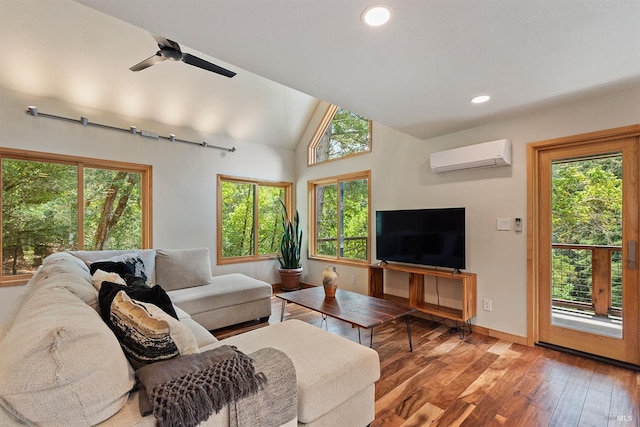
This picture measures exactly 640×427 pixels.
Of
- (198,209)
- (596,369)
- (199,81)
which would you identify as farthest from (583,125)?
(198,209)

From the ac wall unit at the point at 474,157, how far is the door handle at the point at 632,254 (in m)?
1.13

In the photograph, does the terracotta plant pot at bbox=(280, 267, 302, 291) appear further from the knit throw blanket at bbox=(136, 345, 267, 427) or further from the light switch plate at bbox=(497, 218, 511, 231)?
the knit throw blanket at bbox=(136, 345, 267, 427)

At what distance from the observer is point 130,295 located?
1467 mm

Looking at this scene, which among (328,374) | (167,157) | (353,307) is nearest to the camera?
(328,374)

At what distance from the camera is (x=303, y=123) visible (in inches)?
203

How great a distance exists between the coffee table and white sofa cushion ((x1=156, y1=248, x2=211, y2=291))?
1154mm

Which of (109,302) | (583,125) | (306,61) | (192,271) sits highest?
(306,61)

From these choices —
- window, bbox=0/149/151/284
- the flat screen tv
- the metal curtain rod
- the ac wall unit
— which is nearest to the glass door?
the ac wall unit

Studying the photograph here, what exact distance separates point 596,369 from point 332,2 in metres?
3.30

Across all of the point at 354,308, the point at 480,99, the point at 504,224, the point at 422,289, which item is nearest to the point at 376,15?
the point at 480,99

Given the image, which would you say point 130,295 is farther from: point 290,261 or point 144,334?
point 290,261

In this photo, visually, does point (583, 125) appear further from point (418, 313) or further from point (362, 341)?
point (362, 341)

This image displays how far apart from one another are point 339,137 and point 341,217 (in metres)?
1.35

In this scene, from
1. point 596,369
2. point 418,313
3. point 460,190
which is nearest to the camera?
point 596,369
